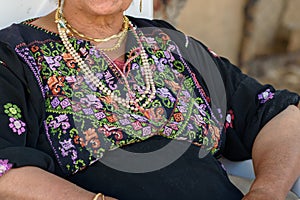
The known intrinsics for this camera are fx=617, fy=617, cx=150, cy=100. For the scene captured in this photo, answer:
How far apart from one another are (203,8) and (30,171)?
2643 mm

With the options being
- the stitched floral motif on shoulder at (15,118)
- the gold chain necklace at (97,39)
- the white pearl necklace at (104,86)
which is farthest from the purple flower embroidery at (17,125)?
the gold chain necklace at (97,39)

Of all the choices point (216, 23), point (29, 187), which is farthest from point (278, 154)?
→ point (216, 23)

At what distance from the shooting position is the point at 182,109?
2.08 meters

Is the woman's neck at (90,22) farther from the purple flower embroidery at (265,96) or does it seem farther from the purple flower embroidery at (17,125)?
the purple flower embroidery at (265,96)

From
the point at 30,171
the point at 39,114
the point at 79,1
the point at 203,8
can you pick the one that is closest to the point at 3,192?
the point at 30,171

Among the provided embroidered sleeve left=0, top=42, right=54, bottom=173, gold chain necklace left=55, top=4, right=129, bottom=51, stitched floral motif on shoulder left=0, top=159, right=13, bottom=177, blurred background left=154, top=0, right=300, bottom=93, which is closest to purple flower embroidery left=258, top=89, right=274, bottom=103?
gold chain necklace left=55, top=4, right=129, bottom=51

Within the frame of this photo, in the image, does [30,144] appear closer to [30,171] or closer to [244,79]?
[30,171]

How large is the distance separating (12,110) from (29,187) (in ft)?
0.75

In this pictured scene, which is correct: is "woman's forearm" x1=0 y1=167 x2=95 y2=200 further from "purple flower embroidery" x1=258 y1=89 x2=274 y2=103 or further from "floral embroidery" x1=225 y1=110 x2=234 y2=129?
"purple flower embroidery" x1=258 y1=89 x2=274 y2=103

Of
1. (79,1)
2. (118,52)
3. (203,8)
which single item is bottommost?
(203,8)

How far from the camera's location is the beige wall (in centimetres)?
396

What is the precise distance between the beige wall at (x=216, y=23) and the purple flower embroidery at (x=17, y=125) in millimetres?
2237

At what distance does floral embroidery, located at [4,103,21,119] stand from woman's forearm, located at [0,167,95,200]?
6.2 inches

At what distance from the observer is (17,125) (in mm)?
1700
